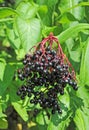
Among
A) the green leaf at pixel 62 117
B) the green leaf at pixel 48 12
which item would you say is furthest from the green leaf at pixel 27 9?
the green leaf at pixel 62 117

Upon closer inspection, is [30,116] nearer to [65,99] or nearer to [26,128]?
[26,128]

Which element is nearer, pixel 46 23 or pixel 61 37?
pixel 61 37

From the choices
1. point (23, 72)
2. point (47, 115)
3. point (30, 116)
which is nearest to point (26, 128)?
point (30, 116)

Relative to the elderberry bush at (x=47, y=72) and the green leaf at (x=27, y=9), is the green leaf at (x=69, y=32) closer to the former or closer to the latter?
the elderberry bush at (x=47, y=72)

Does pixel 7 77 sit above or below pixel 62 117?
above

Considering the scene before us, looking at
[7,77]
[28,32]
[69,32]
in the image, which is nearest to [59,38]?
[69,32]

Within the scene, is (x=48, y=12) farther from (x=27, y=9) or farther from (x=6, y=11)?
(x=6, y=11)
